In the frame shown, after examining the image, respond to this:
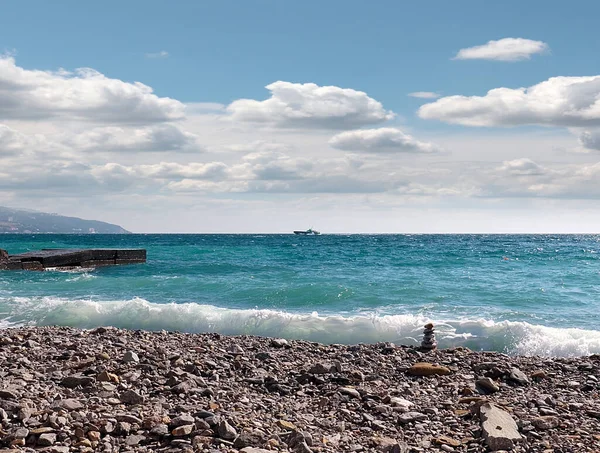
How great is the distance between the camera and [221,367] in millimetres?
8305

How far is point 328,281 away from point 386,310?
7.97m

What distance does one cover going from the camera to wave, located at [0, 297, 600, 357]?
12.3 metres

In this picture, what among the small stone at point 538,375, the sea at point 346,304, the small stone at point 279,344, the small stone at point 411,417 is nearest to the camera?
the small stone at point 411,417

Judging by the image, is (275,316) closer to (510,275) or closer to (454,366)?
(454,366)

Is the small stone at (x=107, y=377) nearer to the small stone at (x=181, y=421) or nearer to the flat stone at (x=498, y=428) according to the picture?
the small stone at (x=181, y=421)

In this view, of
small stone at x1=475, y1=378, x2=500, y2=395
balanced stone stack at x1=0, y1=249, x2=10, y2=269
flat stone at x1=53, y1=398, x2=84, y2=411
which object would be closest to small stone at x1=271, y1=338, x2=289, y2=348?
small stone at x1=475, y1=378, x2=500, y2=395

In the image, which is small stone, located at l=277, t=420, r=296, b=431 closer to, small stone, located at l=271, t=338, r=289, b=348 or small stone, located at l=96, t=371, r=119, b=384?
small stone, located at l=96, t=371, r=119, b=384

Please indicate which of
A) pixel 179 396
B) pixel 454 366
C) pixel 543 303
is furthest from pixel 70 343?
pixel 543 303

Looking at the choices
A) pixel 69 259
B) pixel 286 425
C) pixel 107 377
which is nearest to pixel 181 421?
pixel 286 425

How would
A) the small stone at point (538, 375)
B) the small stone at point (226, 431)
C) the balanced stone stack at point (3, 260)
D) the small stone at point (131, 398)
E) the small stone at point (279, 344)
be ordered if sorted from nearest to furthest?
the small stone at point (226, 431) < the small stone at point (131, 398) < the small stone at point (538, 375) < the small stone at point (279, 344) < the balanced stone stack at point (3, 260)

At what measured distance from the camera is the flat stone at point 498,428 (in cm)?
567

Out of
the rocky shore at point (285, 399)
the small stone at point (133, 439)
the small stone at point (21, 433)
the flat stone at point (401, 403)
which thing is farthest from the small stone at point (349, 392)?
the small stone at point (21, 433)

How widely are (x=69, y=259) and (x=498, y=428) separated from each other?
32460 millimetres

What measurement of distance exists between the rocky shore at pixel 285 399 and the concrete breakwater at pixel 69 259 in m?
24.2
